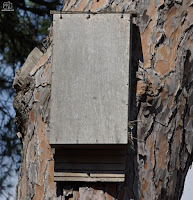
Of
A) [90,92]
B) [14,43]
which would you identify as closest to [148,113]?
[90,92]

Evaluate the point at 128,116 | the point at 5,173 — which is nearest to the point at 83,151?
the point at 128,116

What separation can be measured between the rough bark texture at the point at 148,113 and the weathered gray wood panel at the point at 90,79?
0.10m

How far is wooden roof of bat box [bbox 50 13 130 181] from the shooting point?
5.59 ft

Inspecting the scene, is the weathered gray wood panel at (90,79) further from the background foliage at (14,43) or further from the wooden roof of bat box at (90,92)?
the background foliage at (14,43)

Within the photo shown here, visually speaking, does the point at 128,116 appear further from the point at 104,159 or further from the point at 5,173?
the point at 5,173

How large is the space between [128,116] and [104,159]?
0.52 ft

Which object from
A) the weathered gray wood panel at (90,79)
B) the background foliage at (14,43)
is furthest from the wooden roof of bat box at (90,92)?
the background foliage at (14,43)

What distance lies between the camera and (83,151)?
175 cm

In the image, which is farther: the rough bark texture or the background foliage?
the background foliage

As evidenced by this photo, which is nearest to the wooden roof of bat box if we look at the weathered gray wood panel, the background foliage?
the weathered gray wood panel

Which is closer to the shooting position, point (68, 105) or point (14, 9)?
point (68, 105)

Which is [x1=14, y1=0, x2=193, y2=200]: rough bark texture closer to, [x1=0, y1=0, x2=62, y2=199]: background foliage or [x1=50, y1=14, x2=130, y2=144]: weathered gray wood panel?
[x1=50, y1=14, x2=130, y2=144]: weathered gray wood panel

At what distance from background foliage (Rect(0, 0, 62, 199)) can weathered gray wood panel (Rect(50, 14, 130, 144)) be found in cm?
271

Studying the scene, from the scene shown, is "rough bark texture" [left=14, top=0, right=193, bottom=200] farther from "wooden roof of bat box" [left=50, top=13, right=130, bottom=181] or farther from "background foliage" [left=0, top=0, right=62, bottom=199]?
"background foliage" [left=0, top=0, right=62, bottom=199]
